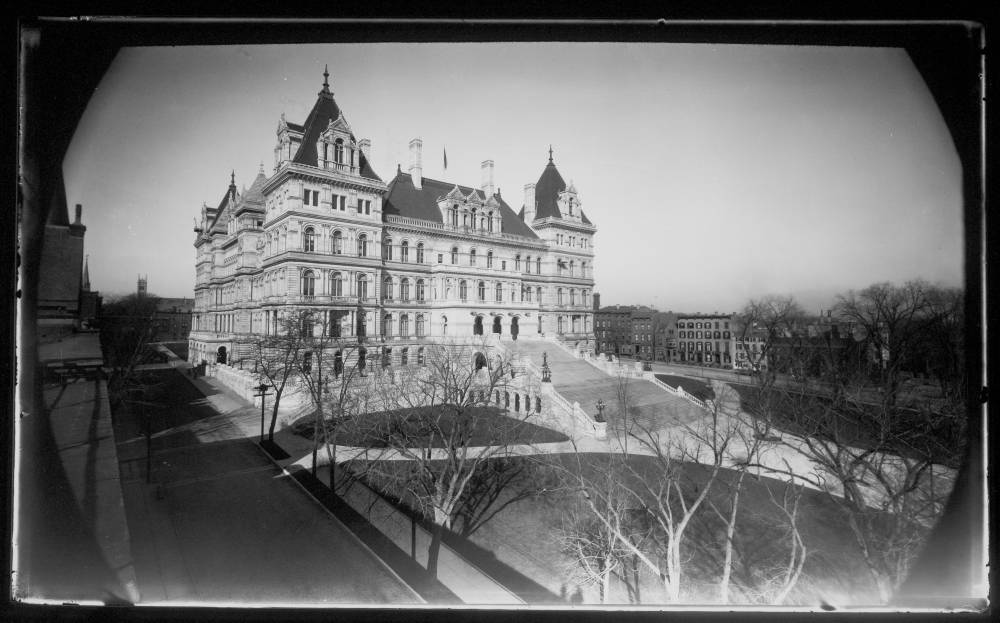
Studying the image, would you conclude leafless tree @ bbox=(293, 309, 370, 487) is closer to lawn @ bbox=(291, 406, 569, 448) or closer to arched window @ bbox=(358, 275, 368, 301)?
lawn @ bbox=(291, 406, 569, 448)

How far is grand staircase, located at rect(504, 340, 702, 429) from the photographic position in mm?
10125

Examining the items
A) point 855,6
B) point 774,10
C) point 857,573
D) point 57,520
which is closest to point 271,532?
point 57,520

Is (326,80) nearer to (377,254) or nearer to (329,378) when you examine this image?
(329,378)

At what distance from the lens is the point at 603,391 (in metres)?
12.3

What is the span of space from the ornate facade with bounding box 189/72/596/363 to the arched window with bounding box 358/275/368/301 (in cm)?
5

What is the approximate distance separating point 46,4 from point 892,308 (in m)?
9.31

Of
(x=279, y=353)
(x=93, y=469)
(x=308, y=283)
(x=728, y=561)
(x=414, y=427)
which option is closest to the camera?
(x=93, y=469)

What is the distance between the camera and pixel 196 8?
3.09 m

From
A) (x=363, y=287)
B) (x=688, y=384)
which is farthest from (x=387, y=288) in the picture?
(x=688, y=384)

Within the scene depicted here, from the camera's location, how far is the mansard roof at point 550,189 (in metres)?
6.18

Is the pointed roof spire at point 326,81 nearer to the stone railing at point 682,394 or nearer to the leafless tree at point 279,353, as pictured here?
the leafless tree at point 279,353

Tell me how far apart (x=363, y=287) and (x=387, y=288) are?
1.28m

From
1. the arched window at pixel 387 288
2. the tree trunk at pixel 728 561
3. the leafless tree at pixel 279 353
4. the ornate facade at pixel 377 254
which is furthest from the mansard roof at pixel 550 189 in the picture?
the arched window at pixel 387 288

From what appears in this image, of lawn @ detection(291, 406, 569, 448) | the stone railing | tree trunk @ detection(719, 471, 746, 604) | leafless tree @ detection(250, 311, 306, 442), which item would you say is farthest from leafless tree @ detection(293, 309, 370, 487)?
the stone railing
